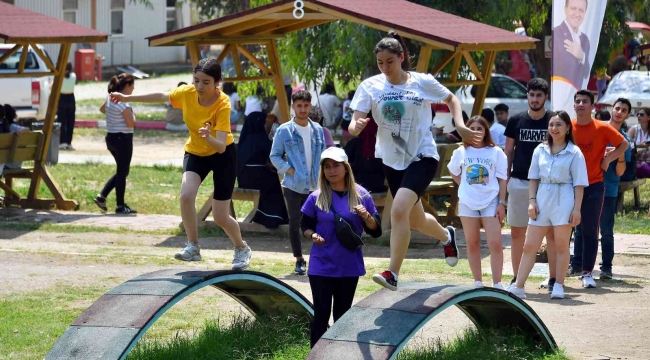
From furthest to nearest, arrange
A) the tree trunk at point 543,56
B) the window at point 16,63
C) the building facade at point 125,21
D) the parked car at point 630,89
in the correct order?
the building facade at point 125,21, the window at point 16,63, the tree trunk at point 543,56, the parked car at point 630,89

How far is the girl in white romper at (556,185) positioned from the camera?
973cm

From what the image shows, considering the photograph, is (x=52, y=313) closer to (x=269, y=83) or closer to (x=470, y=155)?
(x=470, y=155)

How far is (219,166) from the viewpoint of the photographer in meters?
8.99

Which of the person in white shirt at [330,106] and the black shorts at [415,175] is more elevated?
the black shorts at [415,175]

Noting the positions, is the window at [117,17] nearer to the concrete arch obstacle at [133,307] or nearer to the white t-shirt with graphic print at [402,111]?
the concrete arch obstacle at [133,307]

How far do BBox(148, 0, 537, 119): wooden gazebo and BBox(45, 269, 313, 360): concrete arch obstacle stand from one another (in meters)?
5.03

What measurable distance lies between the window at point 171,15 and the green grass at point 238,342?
1467 inches

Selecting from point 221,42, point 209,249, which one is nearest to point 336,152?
point 209,249

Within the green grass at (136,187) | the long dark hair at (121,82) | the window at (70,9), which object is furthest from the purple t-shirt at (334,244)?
the window at (70,9)

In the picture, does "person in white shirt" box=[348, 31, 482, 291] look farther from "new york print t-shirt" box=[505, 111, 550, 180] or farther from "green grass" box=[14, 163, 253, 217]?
"green grass" box=[14, 163, 253, 217]

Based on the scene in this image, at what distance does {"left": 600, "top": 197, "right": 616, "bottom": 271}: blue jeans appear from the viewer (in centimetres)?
1105

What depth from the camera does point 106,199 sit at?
16766 mm

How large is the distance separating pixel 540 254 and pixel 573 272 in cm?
79

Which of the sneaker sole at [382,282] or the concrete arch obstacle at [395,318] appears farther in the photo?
the sneaker sole at [382,282]
